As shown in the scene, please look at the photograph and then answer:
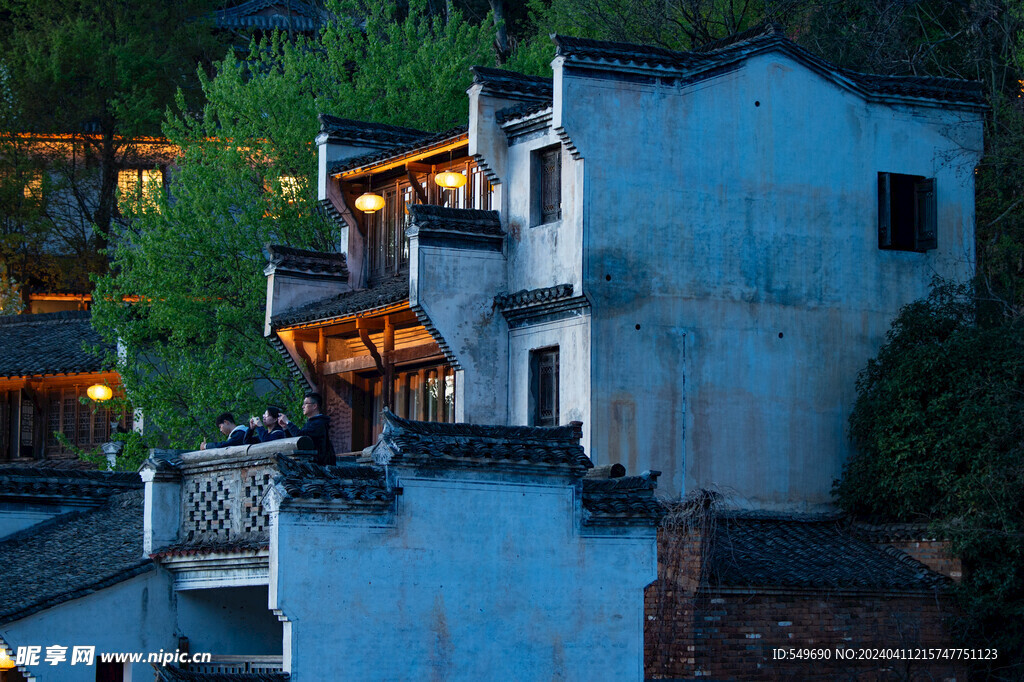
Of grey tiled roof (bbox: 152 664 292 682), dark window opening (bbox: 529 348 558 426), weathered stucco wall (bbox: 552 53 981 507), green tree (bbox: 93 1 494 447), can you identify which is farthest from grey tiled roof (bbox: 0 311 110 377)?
grey tiled roof (bbox: 152 664 292 682)

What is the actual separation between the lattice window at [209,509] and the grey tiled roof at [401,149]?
939 cm

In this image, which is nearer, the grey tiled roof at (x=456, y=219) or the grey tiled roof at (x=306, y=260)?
the grey tiled roof at (x=456, y=219)

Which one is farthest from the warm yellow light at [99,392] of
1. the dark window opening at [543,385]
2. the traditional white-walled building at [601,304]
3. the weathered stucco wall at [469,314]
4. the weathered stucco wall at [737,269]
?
the weathered stucco wall at [737,269]

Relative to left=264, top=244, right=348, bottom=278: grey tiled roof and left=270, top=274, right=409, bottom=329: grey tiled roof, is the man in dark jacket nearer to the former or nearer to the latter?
left=270, top=274, right=409, bottom=329: grey tiled roof

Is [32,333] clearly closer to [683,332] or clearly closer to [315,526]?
[683,332]

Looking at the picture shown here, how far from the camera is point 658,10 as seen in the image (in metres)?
37.7

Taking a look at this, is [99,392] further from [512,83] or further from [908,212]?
[908,212]

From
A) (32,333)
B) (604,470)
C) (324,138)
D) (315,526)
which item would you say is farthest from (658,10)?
(315,526)

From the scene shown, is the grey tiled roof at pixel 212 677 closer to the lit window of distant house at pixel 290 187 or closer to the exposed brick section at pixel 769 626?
the exposed brick section at pixel 769 626

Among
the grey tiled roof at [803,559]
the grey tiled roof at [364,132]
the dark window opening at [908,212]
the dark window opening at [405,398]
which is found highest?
the grey tiled roof at [364,132]

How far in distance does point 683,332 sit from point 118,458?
44.1 ft

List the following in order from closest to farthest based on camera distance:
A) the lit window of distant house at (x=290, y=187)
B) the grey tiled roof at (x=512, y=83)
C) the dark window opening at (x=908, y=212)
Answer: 1. the grey tiled roof at (x=512, y=83)
2. the dark window opening at (x=908, y=212)
3. the lit window of distant house at (x=290, y=187)

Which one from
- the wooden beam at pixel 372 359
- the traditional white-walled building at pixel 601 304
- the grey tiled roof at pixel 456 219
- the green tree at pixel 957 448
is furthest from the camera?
the wooden beam at pixel 372 359

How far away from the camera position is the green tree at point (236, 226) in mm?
31453
